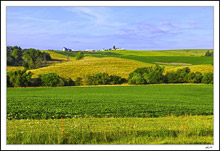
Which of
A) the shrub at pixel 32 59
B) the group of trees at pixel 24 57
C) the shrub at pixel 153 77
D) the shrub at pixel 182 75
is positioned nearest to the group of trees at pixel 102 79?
the shrub at pixel 153 77

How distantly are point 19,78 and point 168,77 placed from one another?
2603cm

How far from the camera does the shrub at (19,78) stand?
114 ft

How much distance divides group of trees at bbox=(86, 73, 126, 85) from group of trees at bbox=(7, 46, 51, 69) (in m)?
17.5

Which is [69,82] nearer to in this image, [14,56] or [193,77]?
[14,56]

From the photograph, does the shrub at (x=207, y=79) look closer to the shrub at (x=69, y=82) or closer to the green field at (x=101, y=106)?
the green field at (x=101, y=106)

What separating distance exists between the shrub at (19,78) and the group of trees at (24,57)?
12.3m

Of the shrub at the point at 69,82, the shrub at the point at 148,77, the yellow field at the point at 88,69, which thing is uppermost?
the yellow field at the point at 88,69

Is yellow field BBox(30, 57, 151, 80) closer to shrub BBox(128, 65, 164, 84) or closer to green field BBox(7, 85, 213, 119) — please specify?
shrub BBox(128, 65, 164, 84)

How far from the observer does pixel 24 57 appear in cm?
5009

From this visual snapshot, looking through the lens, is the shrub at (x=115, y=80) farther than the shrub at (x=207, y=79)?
Yes

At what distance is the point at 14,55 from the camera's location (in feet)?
159

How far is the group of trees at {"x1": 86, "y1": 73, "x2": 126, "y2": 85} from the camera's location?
38219 mm

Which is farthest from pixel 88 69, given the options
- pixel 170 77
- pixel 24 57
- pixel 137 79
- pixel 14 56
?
pixel 14 56

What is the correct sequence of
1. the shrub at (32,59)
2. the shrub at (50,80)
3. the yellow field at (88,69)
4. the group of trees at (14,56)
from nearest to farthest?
the shrub at (50,80), the yellow field at (88,69), the group of trees at (14,56), the shrub at (32,59)
